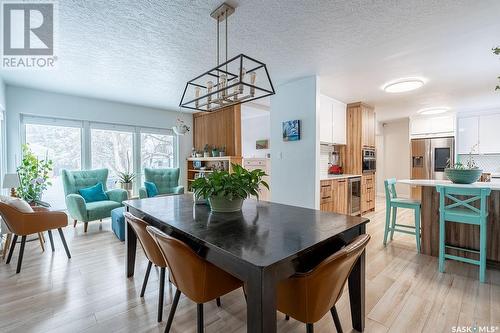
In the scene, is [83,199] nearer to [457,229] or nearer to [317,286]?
[317,286]

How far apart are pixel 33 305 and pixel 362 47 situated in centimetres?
398

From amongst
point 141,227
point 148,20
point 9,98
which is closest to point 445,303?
point 141,227

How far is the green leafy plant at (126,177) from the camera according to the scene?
498 centimetres

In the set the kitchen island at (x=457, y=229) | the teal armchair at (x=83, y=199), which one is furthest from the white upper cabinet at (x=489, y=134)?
the teal armchair at (x=83, y=199)

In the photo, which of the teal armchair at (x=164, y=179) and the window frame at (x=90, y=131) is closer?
the window frame at (x=90, y=131)

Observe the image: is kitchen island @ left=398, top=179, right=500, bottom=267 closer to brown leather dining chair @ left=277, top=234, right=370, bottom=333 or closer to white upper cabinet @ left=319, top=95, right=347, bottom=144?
white upper cabinet @ left=319, top=95, right=347, bottom=144

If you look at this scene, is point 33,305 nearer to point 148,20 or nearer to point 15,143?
point 148,20

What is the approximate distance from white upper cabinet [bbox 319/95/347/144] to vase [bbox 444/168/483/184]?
205 cm

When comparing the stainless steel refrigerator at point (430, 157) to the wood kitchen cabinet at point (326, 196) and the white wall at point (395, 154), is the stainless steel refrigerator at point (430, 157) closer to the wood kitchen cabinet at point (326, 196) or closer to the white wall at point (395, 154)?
the white wall at point (395, 154)

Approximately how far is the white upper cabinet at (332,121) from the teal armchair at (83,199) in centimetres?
383

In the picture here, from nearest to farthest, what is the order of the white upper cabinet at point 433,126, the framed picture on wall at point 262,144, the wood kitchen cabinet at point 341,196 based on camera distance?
the wood kitchen cabinet at point 341,196 < the white upper cabinet at point 433,126 < the framed picture on wall at point 262,144

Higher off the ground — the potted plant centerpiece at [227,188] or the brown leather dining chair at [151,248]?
the potted plant centerpiece at [227,188]

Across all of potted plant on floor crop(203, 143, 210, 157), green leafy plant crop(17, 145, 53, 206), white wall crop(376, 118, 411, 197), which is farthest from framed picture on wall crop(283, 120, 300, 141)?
white wall crop(376, 118, 411, 197)

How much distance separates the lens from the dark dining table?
0.98 metres
